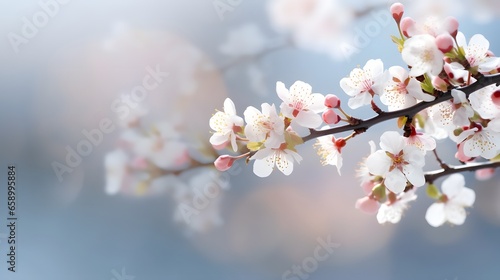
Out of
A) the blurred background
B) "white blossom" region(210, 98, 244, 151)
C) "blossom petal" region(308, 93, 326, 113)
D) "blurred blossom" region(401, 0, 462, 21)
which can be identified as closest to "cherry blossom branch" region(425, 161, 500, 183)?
"blossom petal" region(308, 93, 326, 113)

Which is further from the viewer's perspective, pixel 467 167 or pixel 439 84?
pixel 467 167

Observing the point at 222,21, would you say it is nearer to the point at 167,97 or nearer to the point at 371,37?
the point at 167,97

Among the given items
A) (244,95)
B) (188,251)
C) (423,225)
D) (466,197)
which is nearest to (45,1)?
(244,95)

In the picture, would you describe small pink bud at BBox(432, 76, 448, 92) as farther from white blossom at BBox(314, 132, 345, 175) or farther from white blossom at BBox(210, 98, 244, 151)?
white blossom at BBox(210, 98, 244, 151)

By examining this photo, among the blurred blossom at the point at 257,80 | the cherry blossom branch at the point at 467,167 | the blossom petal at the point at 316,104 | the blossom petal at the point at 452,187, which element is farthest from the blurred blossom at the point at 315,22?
the blossom petal at the point at 316,104

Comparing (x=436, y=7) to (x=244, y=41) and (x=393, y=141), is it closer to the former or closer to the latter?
(x=244, y=41)

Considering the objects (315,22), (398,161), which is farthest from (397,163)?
(315,22)
